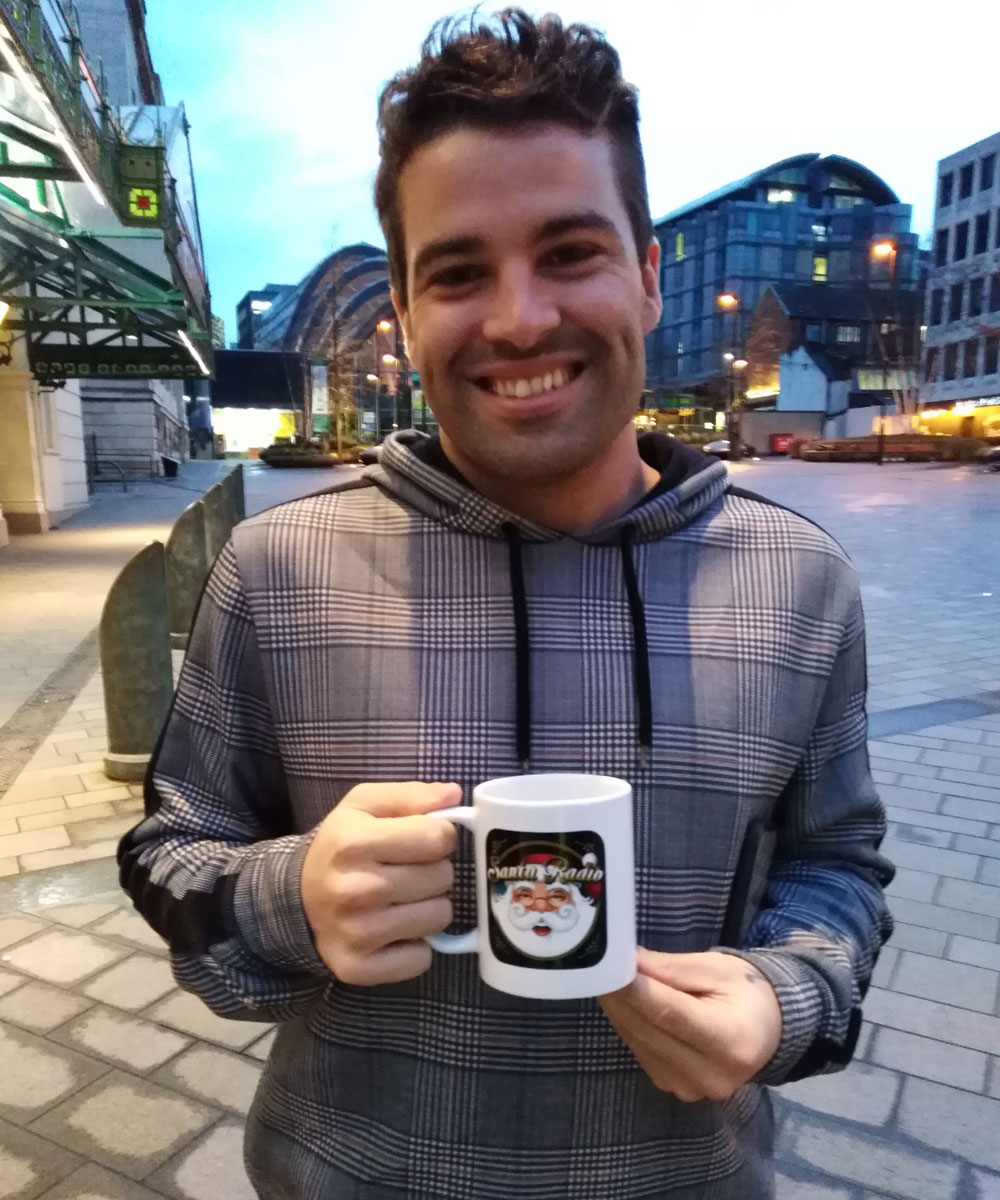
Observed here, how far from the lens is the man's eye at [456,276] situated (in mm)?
1160

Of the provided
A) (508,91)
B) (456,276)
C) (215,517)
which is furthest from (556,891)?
(215,517)

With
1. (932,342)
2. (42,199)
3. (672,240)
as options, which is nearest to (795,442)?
(932,342)

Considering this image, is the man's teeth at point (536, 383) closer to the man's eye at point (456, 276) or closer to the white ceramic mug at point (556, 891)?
the man's eye at point (456, 276)

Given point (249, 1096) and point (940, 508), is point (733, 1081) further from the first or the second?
point (940, 508)

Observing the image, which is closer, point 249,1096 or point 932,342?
point 249,1096

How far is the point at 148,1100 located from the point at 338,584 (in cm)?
197

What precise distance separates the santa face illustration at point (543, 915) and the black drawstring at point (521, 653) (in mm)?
236

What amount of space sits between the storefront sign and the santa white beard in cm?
1607

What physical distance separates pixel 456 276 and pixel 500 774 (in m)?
0.60

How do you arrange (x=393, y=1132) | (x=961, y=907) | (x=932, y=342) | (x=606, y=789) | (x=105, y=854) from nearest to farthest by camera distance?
(x=606, y=789) → (x=393, y=1132) → (x=961, y=907) → (x=105, y=854) → (x=932, y=342)

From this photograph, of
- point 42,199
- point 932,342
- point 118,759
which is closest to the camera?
point 118,759

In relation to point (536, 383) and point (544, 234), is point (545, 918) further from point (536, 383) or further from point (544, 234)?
point (544, 234)

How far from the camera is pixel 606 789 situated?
3.22ft

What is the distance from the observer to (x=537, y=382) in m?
1.17
